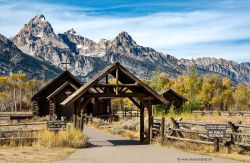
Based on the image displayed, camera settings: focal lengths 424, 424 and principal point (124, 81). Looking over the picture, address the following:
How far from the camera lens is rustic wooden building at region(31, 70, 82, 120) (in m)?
50.0

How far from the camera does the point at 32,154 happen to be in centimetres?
1945

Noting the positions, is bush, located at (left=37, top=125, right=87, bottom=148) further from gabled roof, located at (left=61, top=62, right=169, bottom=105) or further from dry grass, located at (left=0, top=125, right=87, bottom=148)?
gabled roof, located at (left=61, top=62, right=169, bottom=105)

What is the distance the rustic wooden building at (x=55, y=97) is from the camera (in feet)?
164

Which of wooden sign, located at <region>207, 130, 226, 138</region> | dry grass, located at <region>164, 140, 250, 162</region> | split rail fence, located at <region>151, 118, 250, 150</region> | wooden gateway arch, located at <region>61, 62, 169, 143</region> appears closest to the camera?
dry grass, located at <region>164, 140, 250, 162</region>

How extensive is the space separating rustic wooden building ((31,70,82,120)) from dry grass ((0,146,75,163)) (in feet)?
92.0

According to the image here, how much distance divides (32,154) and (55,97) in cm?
3027

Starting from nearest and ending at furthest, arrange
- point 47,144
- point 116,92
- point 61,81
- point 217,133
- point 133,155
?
1. point 133,155
2. point 217,133
3. point 47,144
4. point 116,92
5. point 61,81

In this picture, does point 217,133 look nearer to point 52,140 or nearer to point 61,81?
point 52,140

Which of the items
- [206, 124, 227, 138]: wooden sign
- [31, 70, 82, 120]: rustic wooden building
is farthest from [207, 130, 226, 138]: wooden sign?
[31, 70, 82, 120]: rustic wooden building

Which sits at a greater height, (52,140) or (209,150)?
(52,140)

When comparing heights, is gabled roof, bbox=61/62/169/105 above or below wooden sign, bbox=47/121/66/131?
above

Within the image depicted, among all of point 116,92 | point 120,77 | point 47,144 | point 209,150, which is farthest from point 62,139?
point 209,150

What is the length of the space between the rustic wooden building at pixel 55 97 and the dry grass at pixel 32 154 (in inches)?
1104

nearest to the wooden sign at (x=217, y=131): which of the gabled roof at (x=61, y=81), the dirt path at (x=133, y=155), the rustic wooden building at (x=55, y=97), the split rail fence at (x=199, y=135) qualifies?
the split rail fence at (x=199, y=135)
